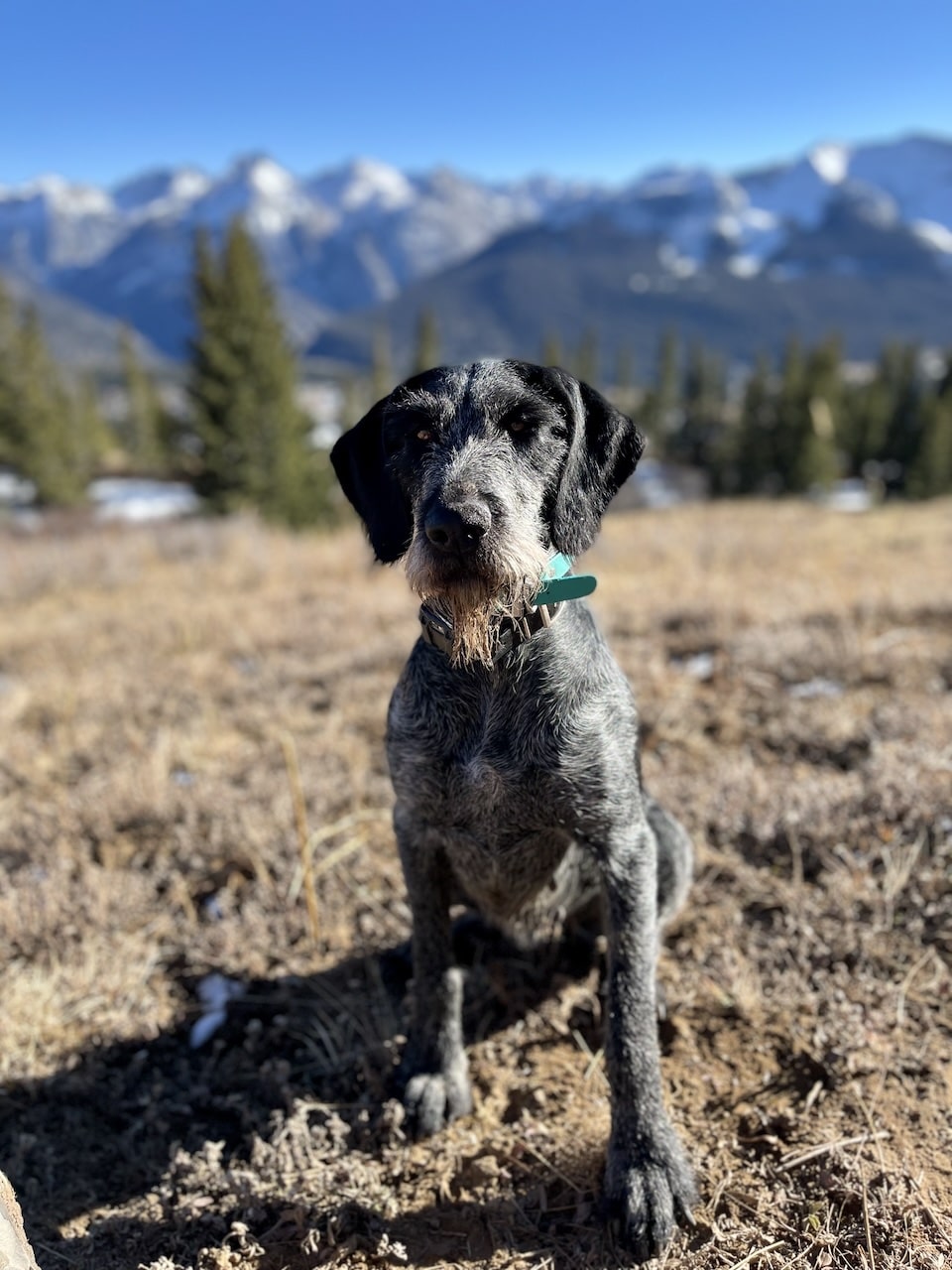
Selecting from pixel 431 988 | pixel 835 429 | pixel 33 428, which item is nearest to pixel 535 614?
pixel 431 988

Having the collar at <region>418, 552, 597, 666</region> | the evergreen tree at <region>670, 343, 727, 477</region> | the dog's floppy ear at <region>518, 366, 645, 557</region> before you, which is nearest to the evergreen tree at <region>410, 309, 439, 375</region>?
the evergreen tree at <region>670, 343, 727, 477</region>

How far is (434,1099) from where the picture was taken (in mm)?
2551

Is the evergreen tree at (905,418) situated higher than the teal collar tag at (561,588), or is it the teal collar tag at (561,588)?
the teal collar tag at (561,588)

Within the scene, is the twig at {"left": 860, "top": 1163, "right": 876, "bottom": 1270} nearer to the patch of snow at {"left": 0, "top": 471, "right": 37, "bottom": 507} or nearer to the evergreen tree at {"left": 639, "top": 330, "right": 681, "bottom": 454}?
the patch of snow at {"left": 0, "top": 471, "right": 37, "bottom": 507}

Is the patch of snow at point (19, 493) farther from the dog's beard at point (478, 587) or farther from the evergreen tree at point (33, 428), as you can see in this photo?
the dog's beard at point (478, 587)

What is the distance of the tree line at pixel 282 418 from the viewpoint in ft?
86.4

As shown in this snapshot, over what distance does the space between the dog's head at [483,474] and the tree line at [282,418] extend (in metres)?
23.4

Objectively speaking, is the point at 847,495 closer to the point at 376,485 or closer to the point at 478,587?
the point at 376,485

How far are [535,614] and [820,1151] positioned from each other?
1.71 m

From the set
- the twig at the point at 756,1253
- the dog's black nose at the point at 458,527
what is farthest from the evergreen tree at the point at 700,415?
the twig at the point at 756,1253

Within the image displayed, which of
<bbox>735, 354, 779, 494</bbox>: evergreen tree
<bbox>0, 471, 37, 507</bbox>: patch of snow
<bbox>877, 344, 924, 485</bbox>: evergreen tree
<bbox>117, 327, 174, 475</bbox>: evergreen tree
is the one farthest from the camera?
<bbox>117, 327, 174, 475</bbox>: evergreen tree

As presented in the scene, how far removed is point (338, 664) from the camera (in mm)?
6262

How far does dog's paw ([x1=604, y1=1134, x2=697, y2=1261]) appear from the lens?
2119 mm

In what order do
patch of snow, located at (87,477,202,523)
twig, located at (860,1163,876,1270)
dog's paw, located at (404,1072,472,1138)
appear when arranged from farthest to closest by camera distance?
1. patch of snow, located at (87,477,202,523)
2. dog's paw, located at (404,1072,472,1138)
3. twig, located at (860,1163,876,1270)
